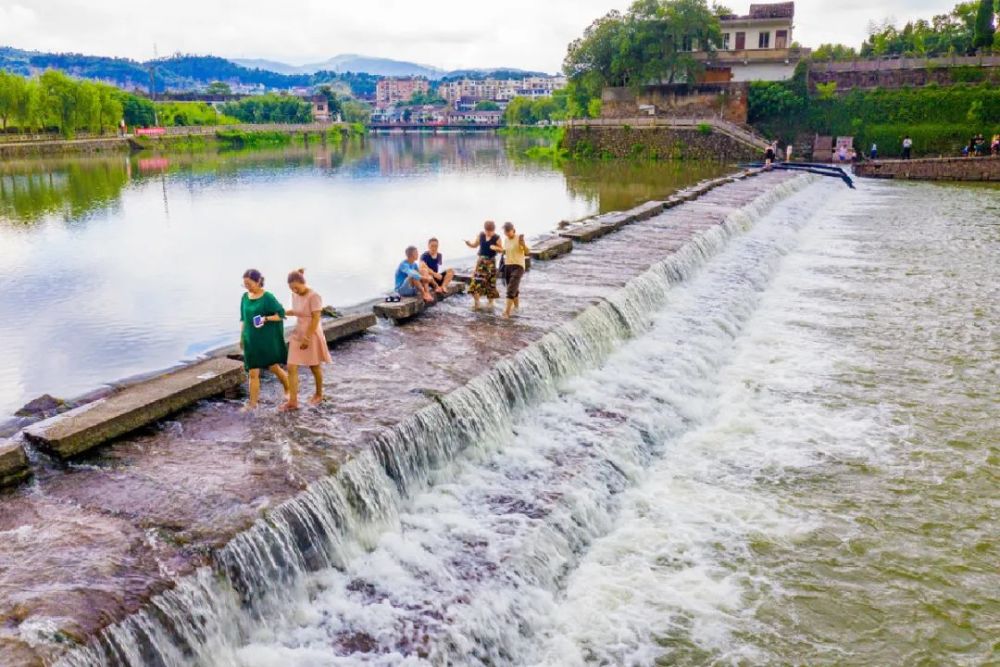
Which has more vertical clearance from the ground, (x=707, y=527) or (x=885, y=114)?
(x=885, y=114)

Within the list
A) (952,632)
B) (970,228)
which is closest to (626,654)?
(952,632)

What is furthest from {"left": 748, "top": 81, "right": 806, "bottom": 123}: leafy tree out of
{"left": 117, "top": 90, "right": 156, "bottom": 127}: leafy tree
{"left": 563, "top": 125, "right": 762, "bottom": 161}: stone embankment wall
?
{"left": 117, "top": 90, "right": 156, "bottom": 127}: leafy tree

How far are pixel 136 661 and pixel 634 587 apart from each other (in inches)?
175

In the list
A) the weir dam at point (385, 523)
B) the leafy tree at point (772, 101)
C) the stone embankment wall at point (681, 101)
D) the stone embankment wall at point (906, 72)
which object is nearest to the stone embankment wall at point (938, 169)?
the leafy tree at point (772, 101)

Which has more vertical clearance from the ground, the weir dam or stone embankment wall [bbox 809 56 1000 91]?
stone embankment wall [bbox 809 56 1000 91]

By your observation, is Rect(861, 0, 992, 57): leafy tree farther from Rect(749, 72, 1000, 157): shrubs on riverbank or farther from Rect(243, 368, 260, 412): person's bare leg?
Rect(243, 368, 260, 412): person's bare leg

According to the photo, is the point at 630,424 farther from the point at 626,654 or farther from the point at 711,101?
the point at 711,101

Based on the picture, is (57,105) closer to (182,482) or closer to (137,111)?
(137,111)

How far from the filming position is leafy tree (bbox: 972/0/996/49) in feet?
198

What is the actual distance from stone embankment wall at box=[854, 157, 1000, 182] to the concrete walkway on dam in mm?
40015

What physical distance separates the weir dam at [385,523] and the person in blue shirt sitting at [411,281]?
5.37ft

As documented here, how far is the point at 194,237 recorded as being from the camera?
86.5 ft

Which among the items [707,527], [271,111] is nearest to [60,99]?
[271,111]

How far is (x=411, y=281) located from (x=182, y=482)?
7.00 metres
